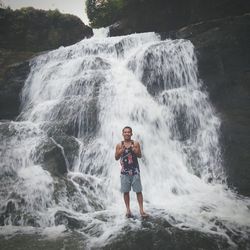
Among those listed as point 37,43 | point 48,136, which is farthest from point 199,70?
point 37,43

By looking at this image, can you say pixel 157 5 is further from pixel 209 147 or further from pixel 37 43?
pixel 209 147

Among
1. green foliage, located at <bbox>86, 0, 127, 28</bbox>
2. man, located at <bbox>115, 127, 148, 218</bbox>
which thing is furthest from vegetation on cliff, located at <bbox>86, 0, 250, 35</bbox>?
man, located at <bbox>115, 127, 148, 218</bbox>

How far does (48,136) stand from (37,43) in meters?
11.8

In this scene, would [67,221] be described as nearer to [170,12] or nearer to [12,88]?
[12,88]

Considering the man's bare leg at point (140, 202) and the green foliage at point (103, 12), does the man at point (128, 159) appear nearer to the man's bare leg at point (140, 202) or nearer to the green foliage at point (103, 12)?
the man's bare leg at point (140, 202)

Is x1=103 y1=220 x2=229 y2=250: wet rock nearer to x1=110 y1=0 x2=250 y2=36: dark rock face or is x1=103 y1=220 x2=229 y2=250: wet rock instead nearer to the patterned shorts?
the patterned shorts

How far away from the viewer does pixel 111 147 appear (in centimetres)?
1055

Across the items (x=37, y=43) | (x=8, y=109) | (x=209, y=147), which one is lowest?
(x=209, y=147)

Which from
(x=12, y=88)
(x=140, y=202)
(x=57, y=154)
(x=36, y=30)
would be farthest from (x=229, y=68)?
(x=36, y=30)

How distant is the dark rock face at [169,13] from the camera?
1576 cm

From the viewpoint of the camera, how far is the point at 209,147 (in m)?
10.8

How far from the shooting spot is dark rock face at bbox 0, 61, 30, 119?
607 inches

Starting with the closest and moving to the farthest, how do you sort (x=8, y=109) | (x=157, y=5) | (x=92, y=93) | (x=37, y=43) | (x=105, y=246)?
(x=105, y=246) < (x=92, y=93) < (x=8, y=109) < (x=157, y=5) < (x=37, y=43)

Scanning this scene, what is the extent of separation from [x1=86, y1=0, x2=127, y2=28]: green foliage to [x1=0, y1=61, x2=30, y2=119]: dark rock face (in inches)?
419
